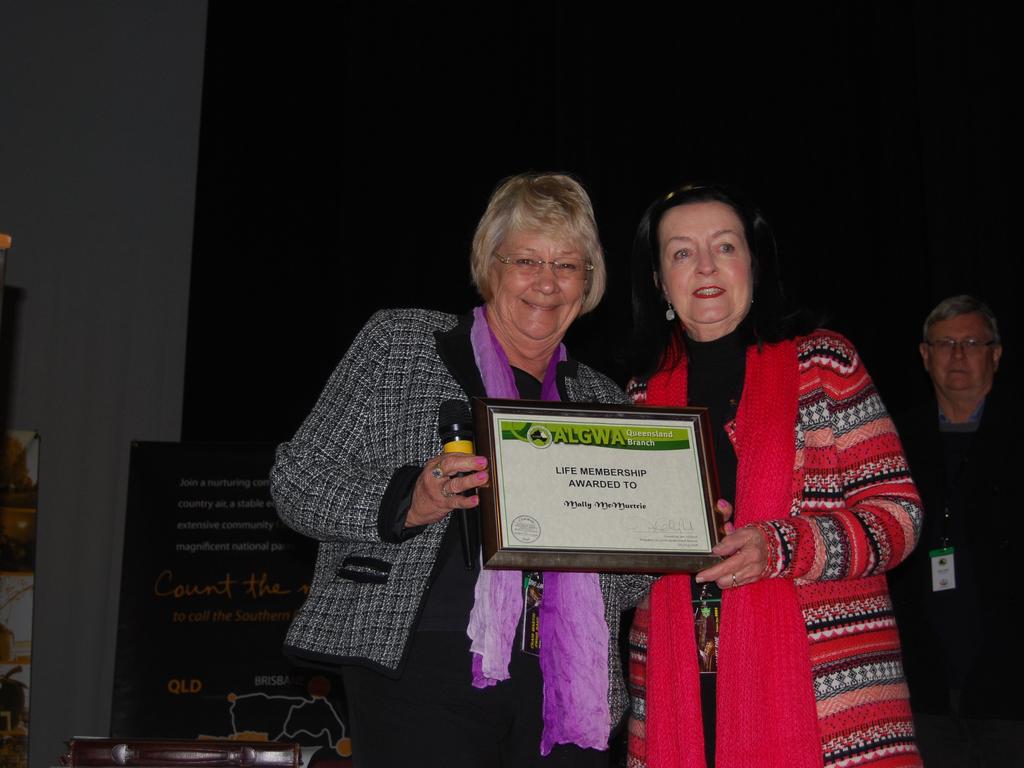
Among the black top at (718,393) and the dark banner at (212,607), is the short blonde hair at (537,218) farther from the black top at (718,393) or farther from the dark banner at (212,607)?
the dark banner at (212,607)

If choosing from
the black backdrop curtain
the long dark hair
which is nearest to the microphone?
the long dark hair

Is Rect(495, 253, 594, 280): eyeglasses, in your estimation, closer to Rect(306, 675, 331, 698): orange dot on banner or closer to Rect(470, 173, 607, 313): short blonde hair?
Rect(470, 173, 607, 313): short blonde hair

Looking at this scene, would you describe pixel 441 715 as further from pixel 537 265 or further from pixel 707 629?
pixel 537 265

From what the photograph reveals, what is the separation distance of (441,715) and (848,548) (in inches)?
31.2

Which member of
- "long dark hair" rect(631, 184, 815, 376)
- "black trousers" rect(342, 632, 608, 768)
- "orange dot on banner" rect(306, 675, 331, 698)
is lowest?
"orange dot on banner" rect(306, 675, 331, 698)

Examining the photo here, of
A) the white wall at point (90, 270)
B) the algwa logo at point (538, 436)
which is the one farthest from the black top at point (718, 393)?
the white wall at point (90, 270)

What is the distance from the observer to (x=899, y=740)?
198 cm

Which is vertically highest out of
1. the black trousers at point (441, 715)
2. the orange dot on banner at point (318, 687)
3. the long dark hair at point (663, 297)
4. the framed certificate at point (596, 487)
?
the long dark hair at point (663, 297)

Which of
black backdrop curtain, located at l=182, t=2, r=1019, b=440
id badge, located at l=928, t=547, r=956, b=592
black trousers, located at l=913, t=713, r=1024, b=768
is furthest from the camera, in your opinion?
black backdrop curtain, located at l=182, t=2, r=1019, b=440

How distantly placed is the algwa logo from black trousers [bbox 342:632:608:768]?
375 millimetres

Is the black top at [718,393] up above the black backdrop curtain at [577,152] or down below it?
below

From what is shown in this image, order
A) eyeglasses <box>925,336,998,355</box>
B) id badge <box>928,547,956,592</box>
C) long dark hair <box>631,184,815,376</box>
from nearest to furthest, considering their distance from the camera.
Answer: long dark hair <box>631,184,815,376</box>, id badge <box>928,547,956,592</box>, eyeglasses <box>925,336,998,355</box>

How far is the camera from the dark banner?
4.64 meters

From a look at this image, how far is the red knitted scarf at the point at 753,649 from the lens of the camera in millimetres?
1952
